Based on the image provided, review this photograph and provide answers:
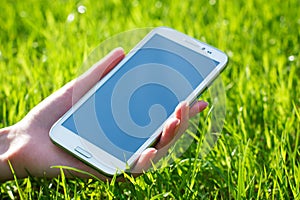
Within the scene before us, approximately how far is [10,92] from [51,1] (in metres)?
0.76

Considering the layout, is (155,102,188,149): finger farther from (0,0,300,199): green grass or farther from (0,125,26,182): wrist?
(0,125,26,182): wrist

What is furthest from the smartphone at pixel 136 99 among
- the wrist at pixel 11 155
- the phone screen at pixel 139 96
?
the wrist at pixel 11 155

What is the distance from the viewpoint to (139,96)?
1644 mm

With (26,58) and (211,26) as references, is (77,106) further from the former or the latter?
(211,26)

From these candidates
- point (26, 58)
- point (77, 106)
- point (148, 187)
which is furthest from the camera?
point (26, 58)

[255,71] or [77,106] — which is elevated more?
[77,106]

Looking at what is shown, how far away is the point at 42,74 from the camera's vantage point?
213cm

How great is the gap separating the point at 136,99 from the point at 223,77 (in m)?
0.50

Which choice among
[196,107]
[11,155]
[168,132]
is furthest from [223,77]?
[11,155]

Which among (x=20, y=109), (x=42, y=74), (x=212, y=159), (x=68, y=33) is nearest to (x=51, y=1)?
(x=68, y=33)

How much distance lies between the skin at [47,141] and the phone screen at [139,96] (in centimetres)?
6

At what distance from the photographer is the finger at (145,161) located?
1.43 m

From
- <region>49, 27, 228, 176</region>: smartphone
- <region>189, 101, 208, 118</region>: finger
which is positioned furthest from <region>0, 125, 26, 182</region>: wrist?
<region>189, 101, 208, 118</region>: finger

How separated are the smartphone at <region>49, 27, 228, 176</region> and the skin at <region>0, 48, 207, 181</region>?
0.12 ft
